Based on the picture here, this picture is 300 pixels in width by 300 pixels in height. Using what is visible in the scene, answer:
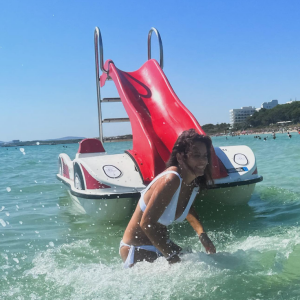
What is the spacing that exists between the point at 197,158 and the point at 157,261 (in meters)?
0.69

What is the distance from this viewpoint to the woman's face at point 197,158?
2.00m

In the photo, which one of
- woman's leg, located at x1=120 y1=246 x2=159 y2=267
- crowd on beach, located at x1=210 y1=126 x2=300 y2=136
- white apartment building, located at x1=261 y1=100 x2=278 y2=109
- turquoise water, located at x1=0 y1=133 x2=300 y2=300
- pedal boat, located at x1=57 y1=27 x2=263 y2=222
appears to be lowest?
crowd on beach, located at x1=210 y1=126 x2=300 y2=136

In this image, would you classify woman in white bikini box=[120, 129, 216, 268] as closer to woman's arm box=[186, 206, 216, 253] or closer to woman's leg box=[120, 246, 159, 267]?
woman's leg box=[120, 246, 159, 267]

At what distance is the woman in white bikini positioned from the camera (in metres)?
1.92

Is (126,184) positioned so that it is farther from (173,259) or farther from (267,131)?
(267,131)

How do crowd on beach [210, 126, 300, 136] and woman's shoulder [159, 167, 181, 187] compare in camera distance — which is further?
crowd on beach [210, 126, 300, 136]

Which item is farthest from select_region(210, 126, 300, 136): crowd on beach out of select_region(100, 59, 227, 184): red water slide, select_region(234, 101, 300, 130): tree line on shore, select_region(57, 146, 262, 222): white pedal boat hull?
select_region(57, 146, 262, 222): white pedal boat hull

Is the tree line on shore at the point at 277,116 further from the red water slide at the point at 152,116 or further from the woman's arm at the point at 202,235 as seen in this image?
the woman's arm at the point at 202,235

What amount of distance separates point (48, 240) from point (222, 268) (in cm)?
233

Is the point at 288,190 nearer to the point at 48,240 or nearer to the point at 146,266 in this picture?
the point at 48,240

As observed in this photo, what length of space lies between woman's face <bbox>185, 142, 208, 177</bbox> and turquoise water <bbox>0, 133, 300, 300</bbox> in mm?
622

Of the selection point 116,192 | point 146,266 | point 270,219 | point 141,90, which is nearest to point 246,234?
point 270,219

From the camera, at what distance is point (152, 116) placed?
5551 millimetres

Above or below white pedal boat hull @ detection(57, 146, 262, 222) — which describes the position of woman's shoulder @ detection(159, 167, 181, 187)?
above
